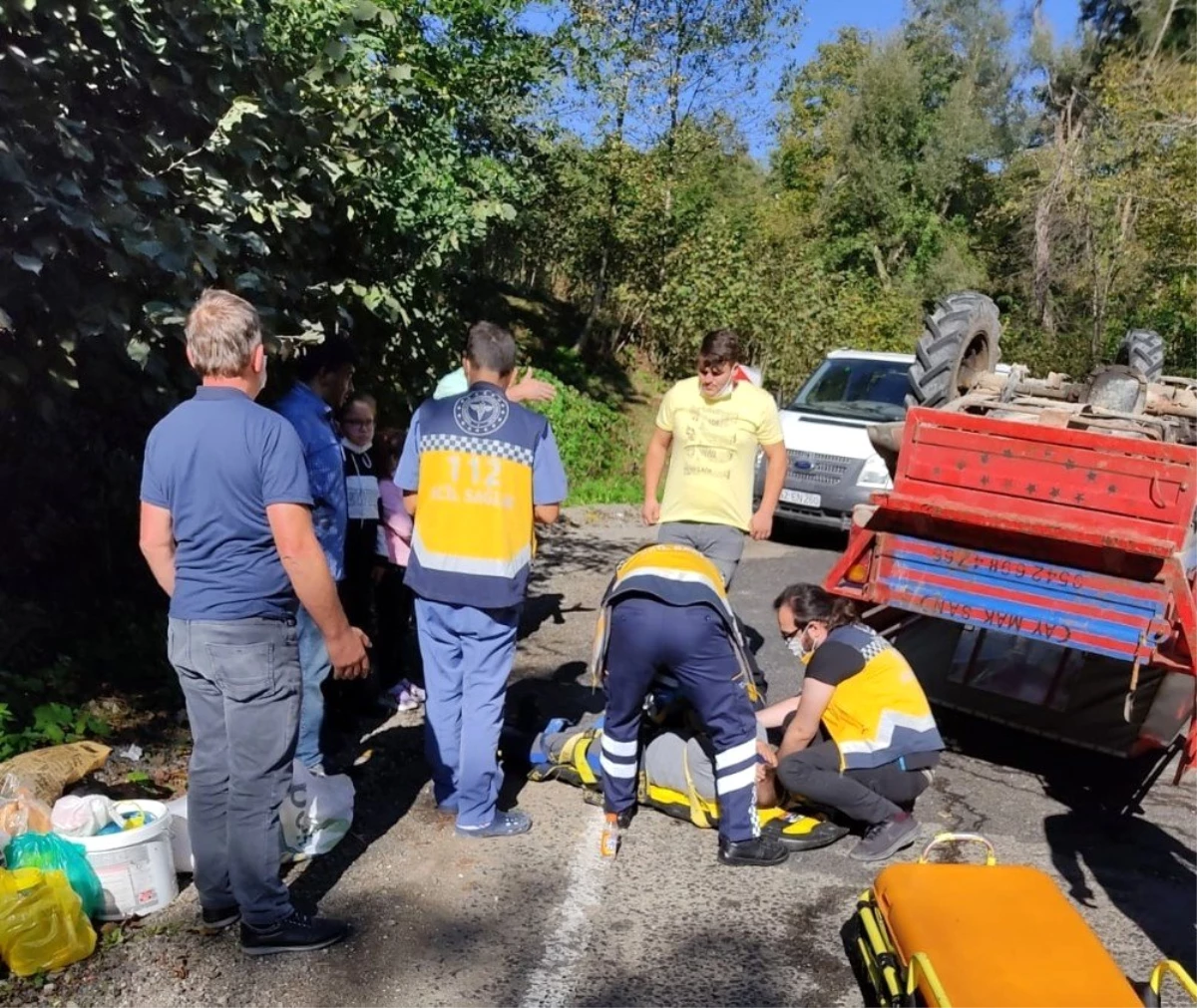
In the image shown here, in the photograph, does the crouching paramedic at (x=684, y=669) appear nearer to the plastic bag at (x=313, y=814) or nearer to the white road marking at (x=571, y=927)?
the white road marking at (x=571, y=927)

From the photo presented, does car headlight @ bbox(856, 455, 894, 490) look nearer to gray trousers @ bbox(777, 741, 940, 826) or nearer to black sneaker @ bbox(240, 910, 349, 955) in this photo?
gray trousers @ bbox(777, 741, 940, 826)

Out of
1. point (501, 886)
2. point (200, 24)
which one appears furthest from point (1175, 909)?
point (200, 24)

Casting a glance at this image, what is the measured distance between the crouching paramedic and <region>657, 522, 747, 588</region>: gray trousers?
131 cm

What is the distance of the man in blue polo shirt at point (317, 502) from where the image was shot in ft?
13.4

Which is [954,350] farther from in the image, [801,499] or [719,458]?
[801,499]

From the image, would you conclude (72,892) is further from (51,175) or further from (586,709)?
(586,709)

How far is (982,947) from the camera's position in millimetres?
2785

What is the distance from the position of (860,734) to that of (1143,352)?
5.64m

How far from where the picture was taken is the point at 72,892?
3115 millimetres

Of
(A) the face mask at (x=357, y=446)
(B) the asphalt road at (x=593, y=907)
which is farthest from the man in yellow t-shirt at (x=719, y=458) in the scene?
(A) the face mask at (x=357, y=446)

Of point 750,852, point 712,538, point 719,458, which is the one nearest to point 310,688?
point 750,852

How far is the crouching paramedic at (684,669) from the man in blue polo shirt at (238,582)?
1030 millimetres

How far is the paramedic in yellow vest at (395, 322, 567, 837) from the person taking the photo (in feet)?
12.4

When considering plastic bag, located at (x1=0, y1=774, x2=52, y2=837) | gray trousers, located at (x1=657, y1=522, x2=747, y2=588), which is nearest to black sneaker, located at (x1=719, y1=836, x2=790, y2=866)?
gray trousers, located at (x1=657, y1=522, x2=747, y2=588)
